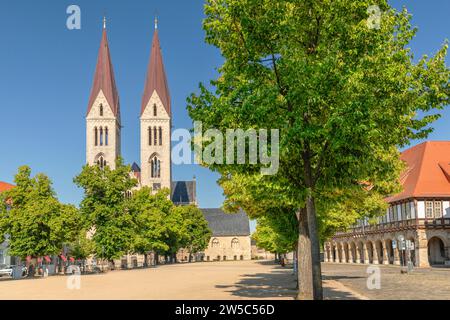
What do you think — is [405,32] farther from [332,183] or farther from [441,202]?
[441,202]

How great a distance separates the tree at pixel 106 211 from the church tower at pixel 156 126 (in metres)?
59.5

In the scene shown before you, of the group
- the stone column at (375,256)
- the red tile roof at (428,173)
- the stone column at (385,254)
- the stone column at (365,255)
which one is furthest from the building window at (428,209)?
the stone column at (365,255)

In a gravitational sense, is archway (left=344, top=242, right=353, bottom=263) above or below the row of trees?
below

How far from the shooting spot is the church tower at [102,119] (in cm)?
11000

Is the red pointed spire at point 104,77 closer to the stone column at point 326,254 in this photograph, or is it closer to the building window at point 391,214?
the stone column at point 326,254

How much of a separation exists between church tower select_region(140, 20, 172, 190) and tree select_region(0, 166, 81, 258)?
224ft

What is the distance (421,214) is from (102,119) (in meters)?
71.7

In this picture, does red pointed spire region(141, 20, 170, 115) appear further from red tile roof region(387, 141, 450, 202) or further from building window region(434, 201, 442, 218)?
building window region(434, 201, 442, 218)

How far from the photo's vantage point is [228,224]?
141 metres

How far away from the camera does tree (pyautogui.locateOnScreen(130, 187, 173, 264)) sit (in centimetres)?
6066

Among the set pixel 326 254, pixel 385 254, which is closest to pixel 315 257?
pixel 385 254

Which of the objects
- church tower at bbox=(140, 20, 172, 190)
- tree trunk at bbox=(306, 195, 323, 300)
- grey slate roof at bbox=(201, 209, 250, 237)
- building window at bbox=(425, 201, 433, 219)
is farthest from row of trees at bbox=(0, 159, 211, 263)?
grey slate roof at bbox=(201, 209, 250, 237)

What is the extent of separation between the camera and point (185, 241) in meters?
97.4

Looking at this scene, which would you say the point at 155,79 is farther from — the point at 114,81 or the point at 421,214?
the point at 421,214
